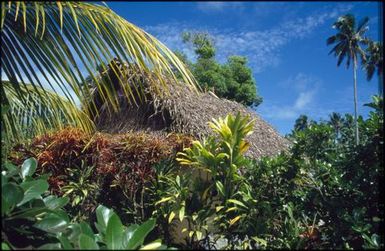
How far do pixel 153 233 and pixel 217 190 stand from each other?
1136mm

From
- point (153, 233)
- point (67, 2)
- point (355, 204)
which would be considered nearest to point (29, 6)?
point (67, 2)

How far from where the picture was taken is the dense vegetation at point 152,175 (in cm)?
236

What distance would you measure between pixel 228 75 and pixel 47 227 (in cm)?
1703

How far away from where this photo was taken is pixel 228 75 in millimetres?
18859

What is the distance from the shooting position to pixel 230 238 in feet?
13.9

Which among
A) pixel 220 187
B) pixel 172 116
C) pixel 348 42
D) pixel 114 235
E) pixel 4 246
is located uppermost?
pixel 348 42

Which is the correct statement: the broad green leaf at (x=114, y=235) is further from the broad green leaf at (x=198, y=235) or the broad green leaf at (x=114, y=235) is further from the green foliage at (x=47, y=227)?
the broad green leaf at (x=198, y=235)

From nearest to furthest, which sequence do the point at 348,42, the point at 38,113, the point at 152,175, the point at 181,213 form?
the point at 38,113 < the point at 181,213 < the point at 152,175 < the point at 348,42

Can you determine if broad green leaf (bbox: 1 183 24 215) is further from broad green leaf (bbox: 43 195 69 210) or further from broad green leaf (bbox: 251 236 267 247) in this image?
broad green leaf (bbox: 251 236 267 247)

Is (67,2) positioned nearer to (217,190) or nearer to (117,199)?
(217,190)

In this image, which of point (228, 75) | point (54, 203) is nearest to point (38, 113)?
point (54, 203)

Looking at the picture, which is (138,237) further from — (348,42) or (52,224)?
(348,42)

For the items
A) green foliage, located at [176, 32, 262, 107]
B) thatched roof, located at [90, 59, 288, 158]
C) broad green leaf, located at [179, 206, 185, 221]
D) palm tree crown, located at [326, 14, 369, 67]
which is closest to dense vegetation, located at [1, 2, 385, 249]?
broad green leaf, located at [179, 206, 185, 221]

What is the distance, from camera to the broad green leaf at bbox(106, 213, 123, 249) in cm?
196
